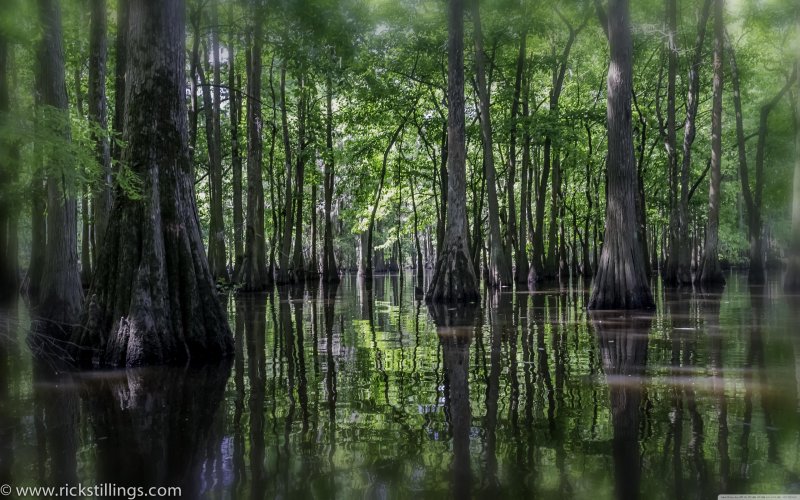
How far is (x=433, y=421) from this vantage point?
A: 174 inches

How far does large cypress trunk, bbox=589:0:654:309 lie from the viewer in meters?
13.0

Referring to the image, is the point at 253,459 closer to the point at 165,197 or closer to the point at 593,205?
the point at 165,197

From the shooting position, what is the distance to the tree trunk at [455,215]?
1573 centimetres

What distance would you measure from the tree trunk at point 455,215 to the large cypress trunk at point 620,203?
347cm

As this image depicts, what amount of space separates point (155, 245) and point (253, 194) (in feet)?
47.2

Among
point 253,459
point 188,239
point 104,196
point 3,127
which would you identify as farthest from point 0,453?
point 104,196

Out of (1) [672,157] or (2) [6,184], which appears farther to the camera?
(1) [672,157]

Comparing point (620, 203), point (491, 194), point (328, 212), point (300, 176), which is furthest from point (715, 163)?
point (300, 176)

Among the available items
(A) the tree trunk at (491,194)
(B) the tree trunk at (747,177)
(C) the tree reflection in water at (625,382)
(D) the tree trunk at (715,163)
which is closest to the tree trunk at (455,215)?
(A) the tree trunk at (491,194)

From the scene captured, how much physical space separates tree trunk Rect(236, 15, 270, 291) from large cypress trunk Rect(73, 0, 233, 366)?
1239cm

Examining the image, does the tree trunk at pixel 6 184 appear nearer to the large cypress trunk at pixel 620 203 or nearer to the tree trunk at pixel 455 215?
the tree trunk at pixel 455 215

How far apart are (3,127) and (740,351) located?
7778mm

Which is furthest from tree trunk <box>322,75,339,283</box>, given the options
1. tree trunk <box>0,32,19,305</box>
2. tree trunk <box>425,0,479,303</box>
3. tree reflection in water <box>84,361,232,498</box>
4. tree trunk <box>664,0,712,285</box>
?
tree reflection in water <box>84,361,232,498</box>

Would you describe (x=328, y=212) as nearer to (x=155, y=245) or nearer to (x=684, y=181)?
(x=684, y=181)
